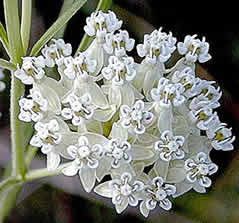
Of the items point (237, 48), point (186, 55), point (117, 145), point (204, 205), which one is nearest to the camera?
point (117, 145)

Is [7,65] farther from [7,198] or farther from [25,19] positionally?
[7,198]

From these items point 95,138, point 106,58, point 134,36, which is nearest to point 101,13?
point 106,58

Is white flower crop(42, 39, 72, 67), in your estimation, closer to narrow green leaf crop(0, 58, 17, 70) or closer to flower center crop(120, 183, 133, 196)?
narrow green leaf crop(0, 58, 17, 70)

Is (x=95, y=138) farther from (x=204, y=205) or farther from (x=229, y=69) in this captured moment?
(x=229, y=69)

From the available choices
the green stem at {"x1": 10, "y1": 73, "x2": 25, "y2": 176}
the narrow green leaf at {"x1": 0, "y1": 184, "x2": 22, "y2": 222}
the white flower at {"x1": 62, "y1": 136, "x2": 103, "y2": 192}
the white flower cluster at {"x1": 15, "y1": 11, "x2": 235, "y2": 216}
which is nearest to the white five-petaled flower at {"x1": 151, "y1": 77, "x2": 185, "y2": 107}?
the white flower cluster at {"x1": 15, "y1": 11, "x2": 235, "y2": 216}

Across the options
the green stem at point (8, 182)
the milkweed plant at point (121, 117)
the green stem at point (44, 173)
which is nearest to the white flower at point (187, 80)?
the milkweed plant at point (121, 117)

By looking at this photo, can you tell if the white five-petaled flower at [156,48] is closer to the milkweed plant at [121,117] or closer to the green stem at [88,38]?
the milkweed plant at [121,117]
